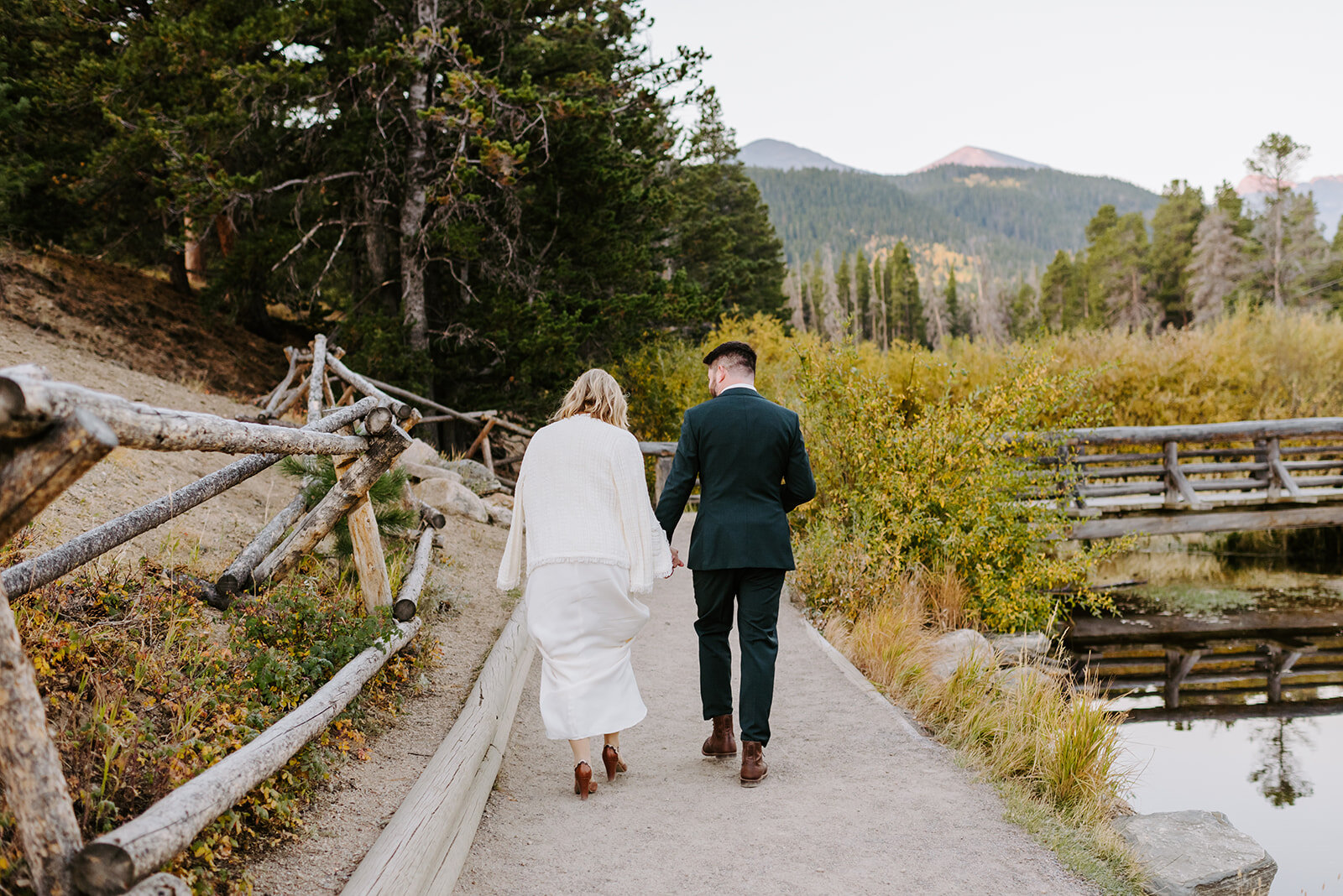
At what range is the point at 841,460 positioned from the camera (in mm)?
9555

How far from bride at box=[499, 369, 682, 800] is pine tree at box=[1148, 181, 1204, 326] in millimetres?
61759

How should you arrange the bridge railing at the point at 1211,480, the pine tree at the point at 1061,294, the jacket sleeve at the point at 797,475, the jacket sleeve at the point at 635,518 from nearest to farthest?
1. the jacket sleeve at the point at 635,518
2. the jacket sleeve at the point at 797,475
3. the bridge railing at the point at 1211,480
4. the pine tree at the point at 1061,294

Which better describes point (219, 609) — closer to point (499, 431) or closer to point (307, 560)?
point (307, 560)

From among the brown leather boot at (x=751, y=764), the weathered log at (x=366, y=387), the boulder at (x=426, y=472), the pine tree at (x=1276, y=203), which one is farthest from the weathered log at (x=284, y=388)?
the pine tree at (x=1276, y=203)

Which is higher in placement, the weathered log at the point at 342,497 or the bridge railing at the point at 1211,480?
the weathered log at the point at 342,497

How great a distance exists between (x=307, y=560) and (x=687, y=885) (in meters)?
3.77

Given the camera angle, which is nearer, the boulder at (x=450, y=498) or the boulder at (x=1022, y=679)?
the boulder at (x=1022, y=679)

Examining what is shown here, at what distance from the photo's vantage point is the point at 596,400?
4270 mm

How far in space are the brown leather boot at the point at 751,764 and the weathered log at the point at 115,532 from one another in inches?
110

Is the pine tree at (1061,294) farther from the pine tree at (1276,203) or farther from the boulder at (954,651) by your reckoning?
the boulder at (954,651)

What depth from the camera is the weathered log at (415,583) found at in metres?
5.16

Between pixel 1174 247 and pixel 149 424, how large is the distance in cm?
6592

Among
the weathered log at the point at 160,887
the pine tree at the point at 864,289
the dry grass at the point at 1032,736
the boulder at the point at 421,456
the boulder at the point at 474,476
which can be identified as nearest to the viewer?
the weathered log at the point at 160,887

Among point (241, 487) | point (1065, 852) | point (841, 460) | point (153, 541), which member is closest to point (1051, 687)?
point (1065, 852)
